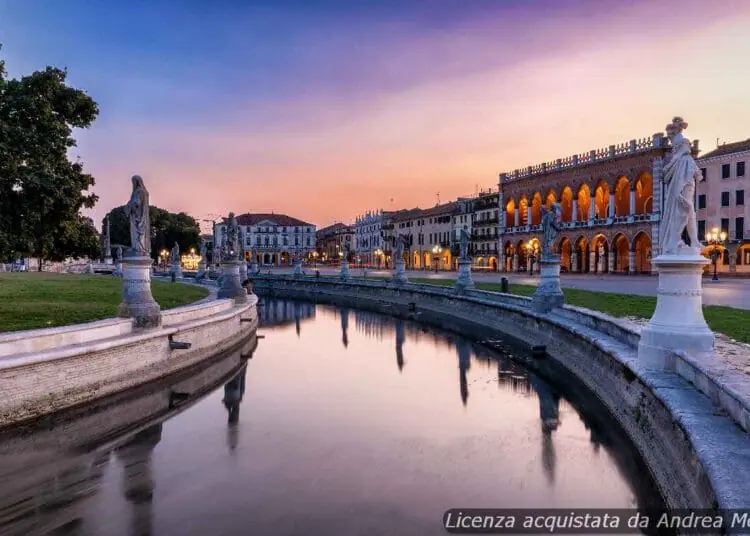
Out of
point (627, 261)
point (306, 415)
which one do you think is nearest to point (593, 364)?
point (306, 415)

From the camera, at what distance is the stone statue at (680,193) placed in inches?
364

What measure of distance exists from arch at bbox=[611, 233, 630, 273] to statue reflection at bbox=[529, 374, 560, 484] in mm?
44825

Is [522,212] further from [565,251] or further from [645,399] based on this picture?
[645,399]

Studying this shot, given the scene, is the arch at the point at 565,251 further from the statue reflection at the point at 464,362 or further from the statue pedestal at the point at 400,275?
the statue reflection at the point at 464,362

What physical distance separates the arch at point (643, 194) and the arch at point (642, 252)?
2.65m

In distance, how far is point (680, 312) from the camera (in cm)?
918

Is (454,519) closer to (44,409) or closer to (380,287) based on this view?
(44,409)

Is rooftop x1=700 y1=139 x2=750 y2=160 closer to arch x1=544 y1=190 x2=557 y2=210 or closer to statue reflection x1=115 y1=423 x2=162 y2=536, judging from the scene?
arch x1=544 y1=190 x2=557 y2=210

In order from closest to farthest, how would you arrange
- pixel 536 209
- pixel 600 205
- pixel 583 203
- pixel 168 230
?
pixel 600 205, pixel 583 203, pixel 536 209, pixel 168 230

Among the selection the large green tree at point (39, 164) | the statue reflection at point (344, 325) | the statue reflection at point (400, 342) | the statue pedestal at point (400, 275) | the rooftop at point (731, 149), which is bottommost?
the statue reflection at point (344, 325)

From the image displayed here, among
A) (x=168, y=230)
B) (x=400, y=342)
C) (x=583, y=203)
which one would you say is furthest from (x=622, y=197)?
(x=168, y=230)

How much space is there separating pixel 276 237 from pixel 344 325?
11432 cm

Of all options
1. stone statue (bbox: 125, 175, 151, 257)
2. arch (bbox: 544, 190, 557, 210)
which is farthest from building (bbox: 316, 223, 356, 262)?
stone statue (bbox: 125, 175, 151, 257)

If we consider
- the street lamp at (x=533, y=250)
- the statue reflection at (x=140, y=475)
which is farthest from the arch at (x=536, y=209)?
the statue reflection at (x=140, y=475)
